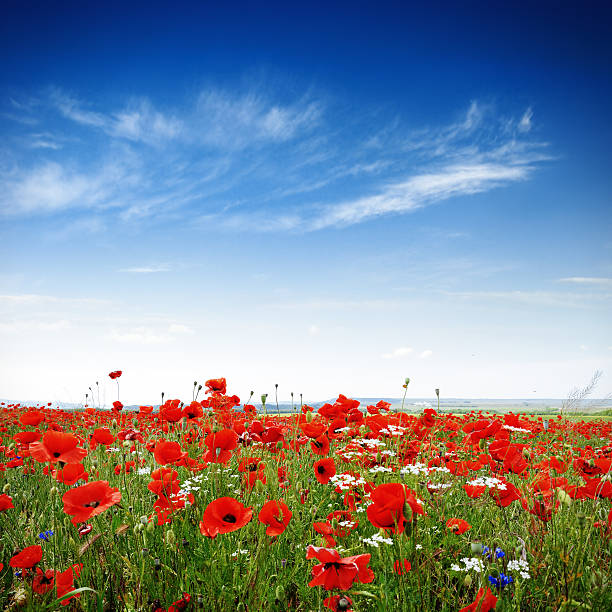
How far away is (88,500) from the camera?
2.02m

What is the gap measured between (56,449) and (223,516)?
1238 millimetres

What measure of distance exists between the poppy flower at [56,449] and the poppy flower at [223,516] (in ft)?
3.56

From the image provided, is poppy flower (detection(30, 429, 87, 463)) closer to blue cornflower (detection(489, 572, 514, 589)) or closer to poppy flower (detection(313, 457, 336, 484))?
poppy flower (detection(313, 457, 336, 484))

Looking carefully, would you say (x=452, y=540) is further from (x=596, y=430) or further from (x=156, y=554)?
(x=596, y=430)

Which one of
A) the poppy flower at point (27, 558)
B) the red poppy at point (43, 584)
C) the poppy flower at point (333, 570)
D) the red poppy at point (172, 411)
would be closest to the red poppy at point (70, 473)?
the poppy flower at point (27, 558)

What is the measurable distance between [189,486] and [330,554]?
2.12m

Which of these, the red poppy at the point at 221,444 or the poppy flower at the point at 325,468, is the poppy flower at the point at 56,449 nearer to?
the red poppy at the point at 221,444

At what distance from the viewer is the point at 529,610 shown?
254 cm

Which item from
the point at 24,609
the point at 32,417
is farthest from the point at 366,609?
the point at 32,417

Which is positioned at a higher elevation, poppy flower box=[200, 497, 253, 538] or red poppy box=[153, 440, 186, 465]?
red poppy box=[153, 440, 186, 465]

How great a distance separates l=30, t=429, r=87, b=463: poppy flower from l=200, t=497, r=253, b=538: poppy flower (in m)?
1.08

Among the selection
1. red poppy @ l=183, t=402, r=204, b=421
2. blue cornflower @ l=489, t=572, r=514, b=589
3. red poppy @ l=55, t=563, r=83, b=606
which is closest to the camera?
blue cornflower @ l=489, t=572, r=514, b=589

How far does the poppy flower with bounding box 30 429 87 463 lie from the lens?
2453 millimetres

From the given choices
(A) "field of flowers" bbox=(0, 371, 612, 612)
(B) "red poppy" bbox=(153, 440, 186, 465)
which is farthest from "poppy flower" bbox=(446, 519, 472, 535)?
(B) "red poppy" bbox=(153, 440, 186, 465)
